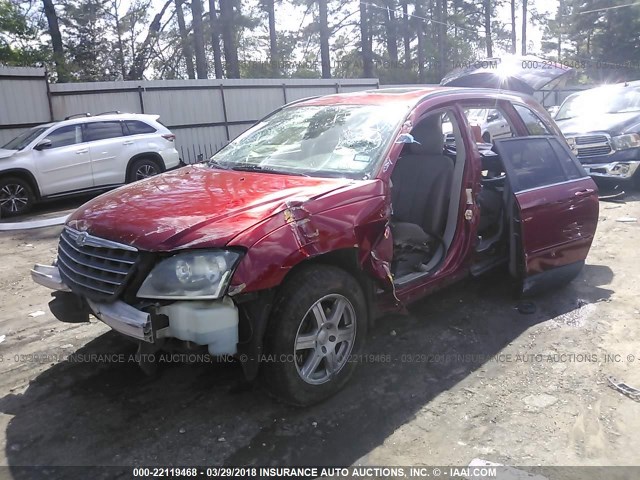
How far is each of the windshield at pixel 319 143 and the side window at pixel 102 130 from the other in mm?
6995

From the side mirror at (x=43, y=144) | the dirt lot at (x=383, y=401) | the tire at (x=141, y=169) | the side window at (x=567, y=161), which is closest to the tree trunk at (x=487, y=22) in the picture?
the tire at (x=141, y=169)

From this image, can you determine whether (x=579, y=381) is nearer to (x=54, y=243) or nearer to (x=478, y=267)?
(x=478, y=267)

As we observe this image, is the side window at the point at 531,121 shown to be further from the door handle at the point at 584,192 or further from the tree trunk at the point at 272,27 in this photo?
the tree trunk at the point at 272,27

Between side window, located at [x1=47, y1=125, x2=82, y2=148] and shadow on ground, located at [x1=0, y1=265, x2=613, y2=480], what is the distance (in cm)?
714

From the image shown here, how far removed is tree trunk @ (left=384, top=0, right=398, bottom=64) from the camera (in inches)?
1304

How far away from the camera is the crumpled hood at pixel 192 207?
8.75 feet

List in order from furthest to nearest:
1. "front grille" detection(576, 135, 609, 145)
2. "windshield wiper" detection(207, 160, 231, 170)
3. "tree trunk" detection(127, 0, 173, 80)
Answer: "tree trunk" detection(127, 0, 173, 80), "front grille" detection(576, 135, 609, 145), "windshield wiper" detection(207, 160, 231, 170)

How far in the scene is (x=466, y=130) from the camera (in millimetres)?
4105

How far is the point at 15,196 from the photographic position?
9273mm

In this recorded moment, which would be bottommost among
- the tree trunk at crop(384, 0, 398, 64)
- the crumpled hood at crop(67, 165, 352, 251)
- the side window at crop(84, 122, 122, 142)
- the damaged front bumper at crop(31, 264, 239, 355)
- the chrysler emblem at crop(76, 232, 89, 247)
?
the damaged front bumper at crop(31, 264, 239, 355)

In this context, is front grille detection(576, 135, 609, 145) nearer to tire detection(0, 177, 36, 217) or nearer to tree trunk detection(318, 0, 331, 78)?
tire detection(0, 177, 36, 217)

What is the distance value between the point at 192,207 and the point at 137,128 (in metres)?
8.83

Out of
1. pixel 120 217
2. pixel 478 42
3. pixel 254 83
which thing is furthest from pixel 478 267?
pixel 478 42

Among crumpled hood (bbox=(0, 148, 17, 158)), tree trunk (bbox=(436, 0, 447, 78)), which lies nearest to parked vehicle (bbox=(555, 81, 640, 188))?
crumpled hood (bbox=(0, 148, 17, 158))
